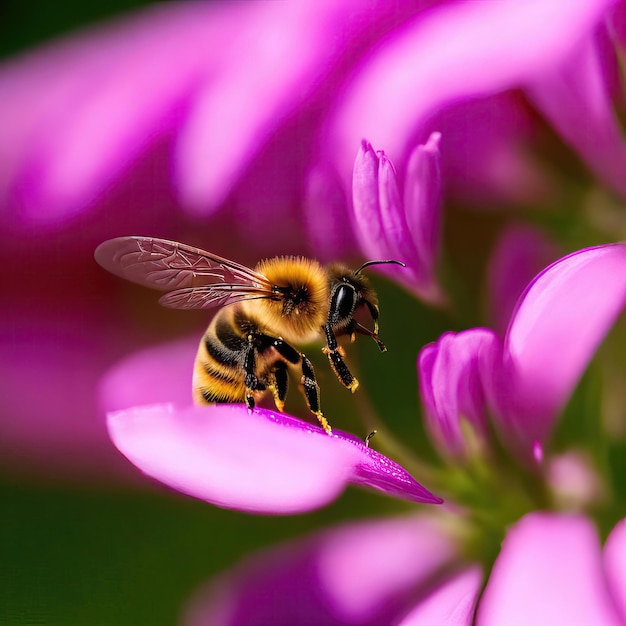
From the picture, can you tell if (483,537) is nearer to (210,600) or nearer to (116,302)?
(210,600)

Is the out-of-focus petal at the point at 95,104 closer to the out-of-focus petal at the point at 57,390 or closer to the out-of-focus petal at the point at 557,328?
the out-of-focus petal at the point at 57,390

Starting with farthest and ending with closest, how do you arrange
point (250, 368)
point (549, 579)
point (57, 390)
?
point (57, 390) → point (250, 368) → point (549, 579)

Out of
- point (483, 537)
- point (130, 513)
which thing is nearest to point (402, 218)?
point (483, 537)

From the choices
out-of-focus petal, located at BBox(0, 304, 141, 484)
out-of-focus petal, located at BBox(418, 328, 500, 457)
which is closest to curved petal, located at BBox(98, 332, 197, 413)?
out-of-focus petal, located at BBox(0, 304, 141, 484)

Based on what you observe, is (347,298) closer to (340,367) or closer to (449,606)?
(340,367)

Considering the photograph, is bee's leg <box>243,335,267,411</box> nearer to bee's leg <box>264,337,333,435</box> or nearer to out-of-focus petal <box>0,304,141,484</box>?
bee's leg <box>264,337,333,435</box>

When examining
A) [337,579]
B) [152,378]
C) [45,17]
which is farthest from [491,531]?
[45,17]
